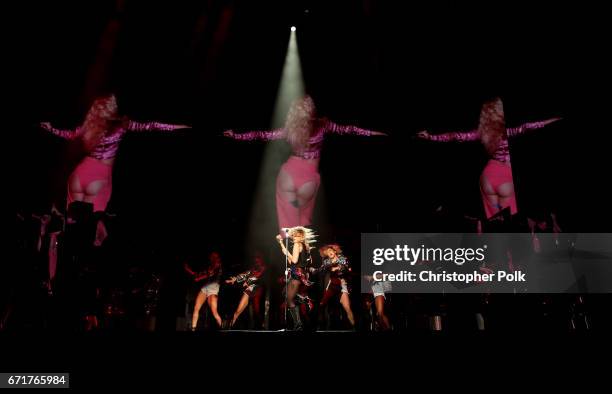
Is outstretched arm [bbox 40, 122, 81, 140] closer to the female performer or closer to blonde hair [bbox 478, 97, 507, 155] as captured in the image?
the female performer

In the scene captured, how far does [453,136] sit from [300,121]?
3053mm

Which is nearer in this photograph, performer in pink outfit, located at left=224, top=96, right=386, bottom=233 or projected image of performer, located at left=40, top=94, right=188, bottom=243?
projected image of performer, located at left=40, top=94, right=188, bottom=243

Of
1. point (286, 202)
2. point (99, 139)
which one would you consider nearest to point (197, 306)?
point (286, 202)

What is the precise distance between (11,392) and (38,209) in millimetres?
6327

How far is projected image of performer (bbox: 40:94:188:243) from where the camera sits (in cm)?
934

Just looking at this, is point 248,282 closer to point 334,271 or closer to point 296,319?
point 296,319

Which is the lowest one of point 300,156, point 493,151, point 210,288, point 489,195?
point 210,288

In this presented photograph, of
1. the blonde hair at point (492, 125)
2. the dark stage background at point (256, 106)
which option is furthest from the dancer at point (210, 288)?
the blonde hair at point (492, 125)

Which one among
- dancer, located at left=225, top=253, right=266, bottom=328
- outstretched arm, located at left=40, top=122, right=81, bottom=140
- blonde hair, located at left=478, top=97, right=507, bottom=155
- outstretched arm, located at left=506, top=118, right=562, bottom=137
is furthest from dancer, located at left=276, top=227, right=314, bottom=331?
outstretched arm, located at left=40, top=122, right=81, bottom=140

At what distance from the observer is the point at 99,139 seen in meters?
9.53

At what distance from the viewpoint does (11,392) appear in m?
3.34

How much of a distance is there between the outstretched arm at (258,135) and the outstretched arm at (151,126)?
87 cm

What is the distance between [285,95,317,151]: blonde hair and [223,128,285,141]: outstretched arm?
0.19 metres

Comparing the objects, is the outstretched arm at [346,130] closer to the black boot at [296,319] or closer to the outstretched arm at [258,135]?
the outstretched arm at [258,135]
